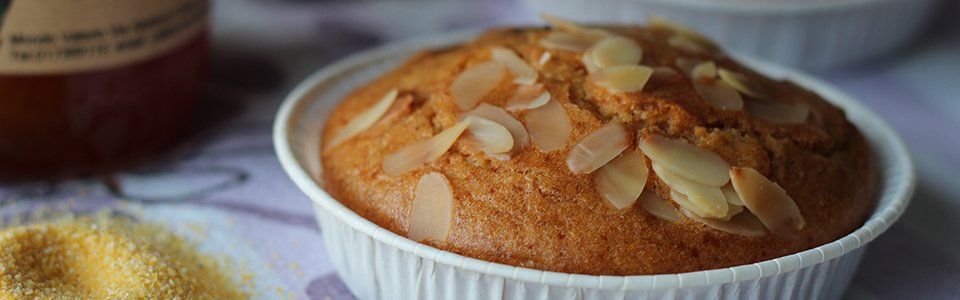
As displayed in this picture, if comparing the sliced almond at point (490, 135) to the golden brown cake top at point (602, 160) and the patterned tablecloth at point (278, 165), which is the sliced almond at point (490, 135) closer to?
the golden brown cake top at point (602, 160)

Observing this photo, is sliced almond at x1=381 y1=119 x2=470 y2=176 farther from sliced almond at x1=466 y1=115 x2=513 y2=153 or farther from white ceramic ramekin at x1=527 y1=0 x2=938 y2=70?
white ceramic ramekin at x1=527 y1=0 x2=938 y2=70

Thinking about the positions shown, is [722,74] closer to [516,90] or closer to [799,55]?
[516,90]

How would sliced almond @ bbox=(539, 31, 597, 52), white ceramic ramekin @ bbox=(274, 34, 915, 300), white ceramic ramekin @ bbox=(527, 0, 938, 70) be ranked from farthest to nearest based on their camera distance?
white ceramic ramekin @ bbox=(527, 0, 938, 70) < sliced almond @ bbox=(539, 31, 597, 52) < white ceramic ramekin @ bbox=(274, 34, 915, 300)

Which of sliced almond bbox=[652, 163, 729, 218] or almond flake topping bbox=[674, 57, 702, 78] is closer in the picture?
sliced almond bbox=[652, 163, 729, 218]

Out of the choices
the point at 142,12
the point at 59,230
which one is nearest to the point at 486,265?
the point at 59,230

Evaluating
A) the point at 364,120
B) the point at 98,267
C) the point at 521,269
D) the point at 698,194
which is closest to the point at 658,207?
the point at 698,194

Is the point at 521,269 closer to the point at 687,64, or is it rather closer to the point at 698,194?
the point at 698,194

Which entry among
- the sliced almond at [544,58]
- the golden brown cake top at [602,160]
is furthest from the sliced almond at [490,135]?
the sliced almond at [544,58]

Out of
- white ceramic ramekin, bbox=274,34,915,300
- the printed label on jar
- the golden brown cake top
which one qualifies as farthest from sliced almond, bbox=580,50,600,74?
the printed label on jar
